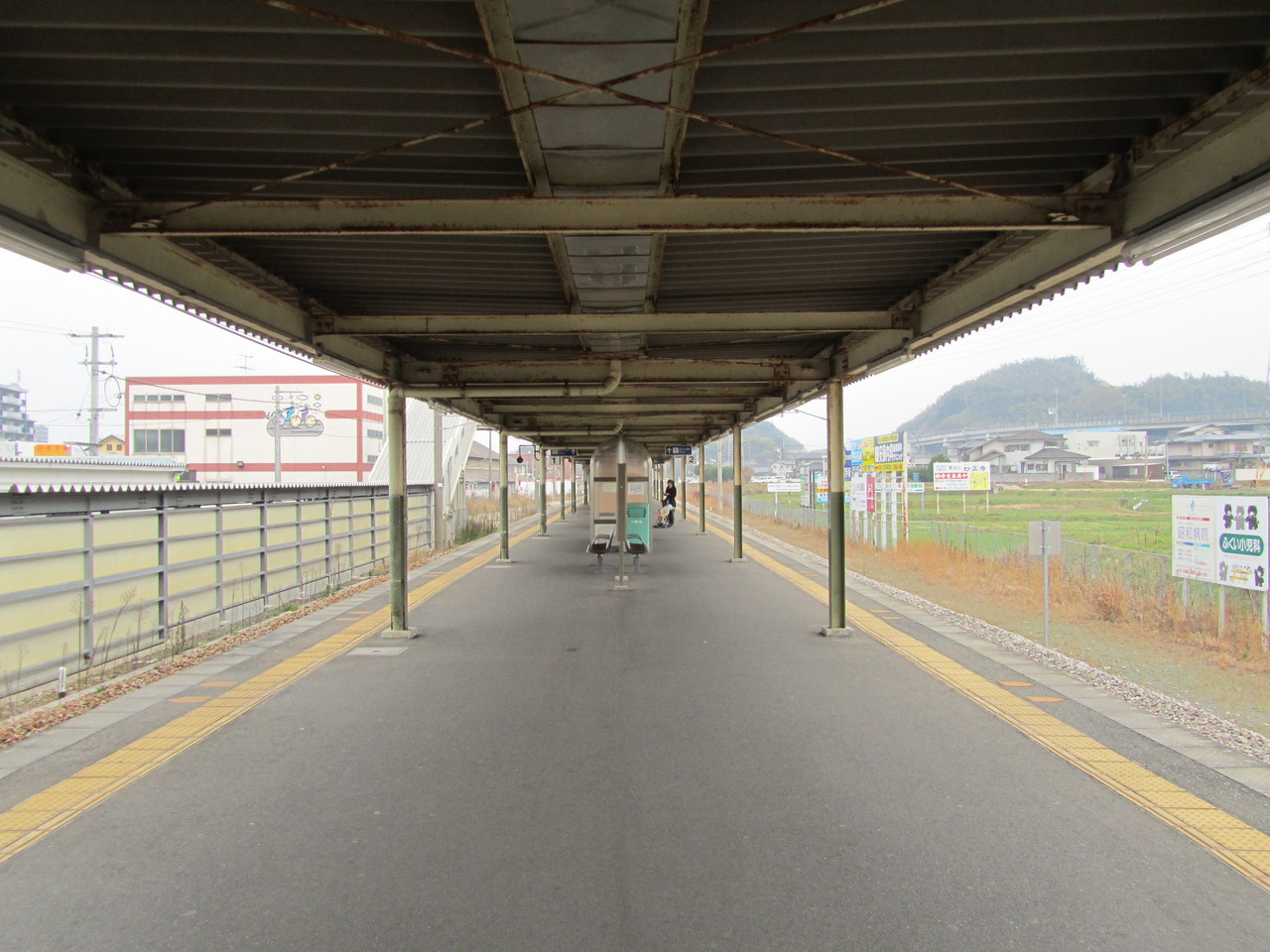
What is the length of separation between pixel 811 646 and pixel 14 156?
7979 mm

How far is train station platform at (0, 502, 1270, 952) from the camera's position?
10.8 ft

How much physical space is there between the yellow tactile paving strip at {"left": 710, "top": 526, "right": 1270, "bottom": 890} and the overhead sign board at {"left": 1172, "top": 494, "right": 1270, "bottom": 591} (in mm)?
3252

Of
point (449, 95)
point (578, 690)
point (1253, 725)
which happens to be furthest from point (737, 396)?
point (449, 95)

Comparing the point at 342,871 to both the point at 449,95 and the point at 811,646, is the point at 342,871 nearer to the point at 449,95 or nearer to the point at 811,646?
the point at 449,95

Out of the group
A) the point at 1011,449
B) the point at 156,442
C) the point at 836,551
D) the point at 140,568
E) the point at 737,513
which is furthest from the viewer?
the point at 1011,449

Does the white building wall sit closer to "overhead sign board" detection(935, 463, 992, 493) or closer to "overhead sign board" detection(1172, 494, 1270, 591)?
"overhead sign board" detection(935, 463, 992, 493)

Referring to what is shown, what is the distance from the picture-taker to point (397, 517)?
387 inches

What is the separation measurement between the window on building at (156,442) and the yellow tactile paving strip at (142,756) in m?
58.3

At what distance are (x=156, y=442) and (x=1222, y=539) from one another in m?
66.4

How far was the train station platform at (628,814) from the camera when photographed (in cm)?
328

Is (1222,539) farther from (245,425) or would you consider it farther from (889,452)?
(245,425)

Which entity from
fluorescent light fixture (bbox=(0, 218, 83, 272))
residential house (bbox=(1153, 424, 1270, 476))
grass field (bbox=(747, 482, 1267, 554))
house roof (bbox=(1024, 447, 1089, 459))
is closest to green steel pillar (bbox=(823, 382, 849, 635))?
fluorescent light fixture (bbox=(0, 218, 83, 272))

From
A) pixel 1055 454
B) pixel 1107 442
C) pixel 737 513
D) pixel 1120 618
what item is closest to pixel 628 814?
pixel 1120 618

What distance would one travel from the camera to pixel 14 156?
13.3 feet
